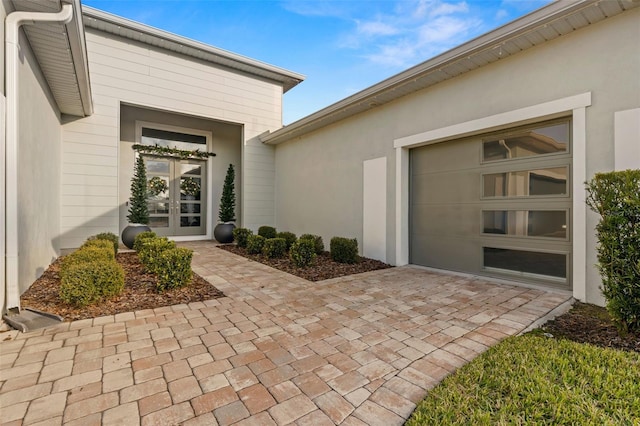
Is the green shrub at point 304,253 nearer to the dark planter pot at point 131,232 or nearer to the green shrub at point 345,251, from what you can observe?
the green shrub at point 345,251

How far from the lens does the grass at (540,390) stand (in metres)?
1.63

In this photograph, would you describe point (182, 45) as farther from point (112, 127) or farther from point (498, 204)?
point (498, 204)

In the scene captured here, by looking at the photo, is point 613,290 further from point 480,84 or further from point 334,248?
point 334,248

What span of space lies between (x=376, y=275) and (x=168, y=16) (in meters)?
8.20

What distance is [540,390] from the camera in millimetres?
1832

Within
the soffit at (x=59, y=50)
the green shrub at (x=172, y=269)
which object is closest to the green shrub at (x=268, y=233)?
the green shrub at (x=172, y=269)

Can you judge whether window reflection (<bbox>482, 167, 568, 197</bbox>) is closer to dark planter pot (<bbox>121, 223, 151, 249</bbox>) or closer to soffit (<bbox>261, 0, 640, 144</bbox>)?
soffit (<bbox>261, 0, 640, 144</bbox>)

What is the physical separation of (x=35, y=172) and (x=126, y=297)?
8.30ft

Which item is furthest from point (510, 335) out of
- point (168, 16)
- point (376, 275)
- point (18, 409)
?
point (168, 16)

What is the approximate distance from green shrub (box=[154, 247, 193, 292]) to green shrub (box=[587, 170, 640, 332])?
470cm

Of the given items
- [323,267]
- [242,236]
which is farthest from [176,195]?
[323,267]

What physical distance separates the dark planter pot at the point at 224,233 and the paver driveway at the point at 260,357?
5.31 m

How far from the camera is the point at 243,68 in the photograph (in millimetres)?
9594

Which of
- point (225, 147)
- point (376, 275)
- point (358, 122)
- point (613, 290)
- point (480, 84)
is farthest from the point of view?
point (225, 147)
